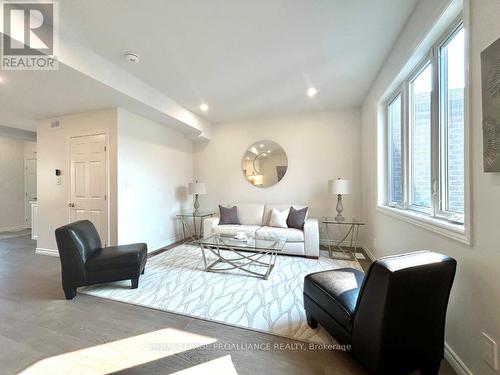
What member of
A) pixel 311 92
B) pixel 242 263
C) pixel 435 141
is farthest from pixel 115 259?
pixel 311 92

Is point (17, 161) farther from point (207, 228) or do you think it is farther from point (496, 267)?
point (496, 267)

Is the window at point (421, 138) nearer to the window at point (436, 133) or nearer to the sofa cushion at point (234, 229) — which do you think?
the window at point (436, 133)

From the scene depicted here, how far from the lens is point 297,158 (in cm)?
448

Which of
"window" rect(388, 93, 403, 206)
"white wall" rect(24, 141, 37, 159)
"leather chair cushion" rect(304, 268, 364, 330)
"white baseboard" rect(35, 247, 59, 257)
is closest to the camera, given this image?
"leather chair cushion" rect(304, 268, 364, 330)

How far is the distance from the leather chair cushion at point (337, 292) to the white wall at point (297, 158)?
266 cm

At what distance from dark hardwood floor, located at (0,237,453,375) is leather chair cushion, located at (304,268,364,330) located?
12.8 inches

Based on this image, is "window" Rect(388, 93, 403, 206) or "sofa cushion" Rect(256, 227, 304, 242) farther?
"sofa cushion" Rect(256, 227, 304, 242)

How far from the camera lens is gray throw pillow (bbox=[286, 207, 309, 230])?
12.6ft

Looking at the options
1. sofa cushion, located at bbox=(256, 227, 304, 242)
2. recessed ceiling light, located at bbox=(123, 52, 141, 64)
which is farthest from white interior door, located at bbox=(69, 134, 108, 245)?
sofa cushion, located at bbox=(256, 227, 304, 242)

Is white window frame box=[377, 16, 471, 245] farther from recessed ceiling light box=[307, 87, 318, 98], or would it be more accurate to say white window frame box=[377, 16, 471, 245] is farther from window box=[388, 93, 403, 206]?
recessed ceiling light box=[307, 87, 318, 98]

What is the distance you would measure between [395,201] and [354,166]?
4.97ft

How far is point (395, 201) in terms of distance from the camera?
2811 mm

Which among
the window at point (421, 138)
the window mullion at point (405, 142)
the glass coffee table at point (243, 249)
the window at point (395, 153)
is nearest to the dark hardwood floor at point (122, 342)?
the glass coffee table at point (243, 249)

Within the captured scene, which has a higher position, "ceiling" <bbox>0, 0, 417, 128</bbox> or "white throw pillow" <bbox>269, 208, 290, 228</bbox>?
"ceiling" <bbox>0, 0, 417, 128</bbox>
